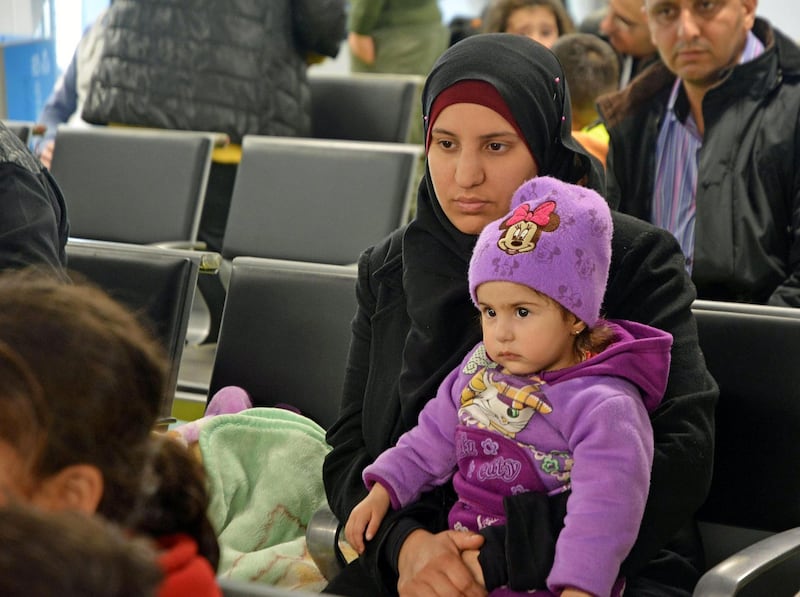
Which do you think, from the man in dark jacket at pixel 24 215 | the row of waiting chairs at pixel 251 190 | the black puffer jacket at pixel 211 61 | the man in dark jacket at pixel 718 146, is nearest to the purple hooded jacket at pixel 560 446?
the man in dark jacket at pixel 24 215

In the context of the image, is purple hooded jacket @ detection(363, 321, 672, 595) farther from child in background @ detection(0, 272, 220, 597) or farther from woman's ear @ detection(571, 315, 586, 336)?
child in background @ detection(0, 272, 220, 597)

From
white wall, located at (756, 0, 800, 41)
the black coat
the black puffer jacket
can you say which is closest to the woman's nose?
the black coat

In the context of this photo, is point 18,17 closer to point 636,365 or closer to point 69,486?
point 636,365

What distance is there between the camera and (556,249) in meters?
1.51

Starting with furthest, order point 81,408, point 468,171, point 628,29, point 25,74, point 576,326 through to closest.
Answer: point 25,74 → point 628,29 → point 468,171 → point 576,326 → point 81,408

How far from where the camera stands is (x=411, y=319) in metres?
1.80

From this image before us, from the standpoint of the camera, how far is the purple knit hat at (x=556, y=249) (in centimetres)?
150

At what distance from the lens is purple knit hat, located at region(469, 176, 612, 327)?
150cm

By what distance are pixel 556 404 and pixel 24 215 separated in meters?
0.87

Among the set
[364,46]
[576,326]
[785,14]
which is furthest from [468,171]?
[785,14]

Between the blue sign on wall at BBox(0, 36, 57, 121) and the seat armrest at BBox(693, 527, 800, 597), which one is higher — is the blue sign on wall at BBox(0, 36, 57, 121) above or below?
below

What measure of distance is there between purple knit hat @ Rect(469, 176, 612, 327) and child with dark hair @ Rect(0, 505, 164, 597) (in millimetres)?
934

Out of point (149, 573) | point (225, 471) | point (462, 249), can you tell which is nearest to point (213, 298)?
point (225, 471)

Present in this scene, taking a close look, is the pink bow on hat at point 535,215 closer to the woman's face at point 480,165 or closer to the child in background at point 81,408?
the woman's face at point 480,165
